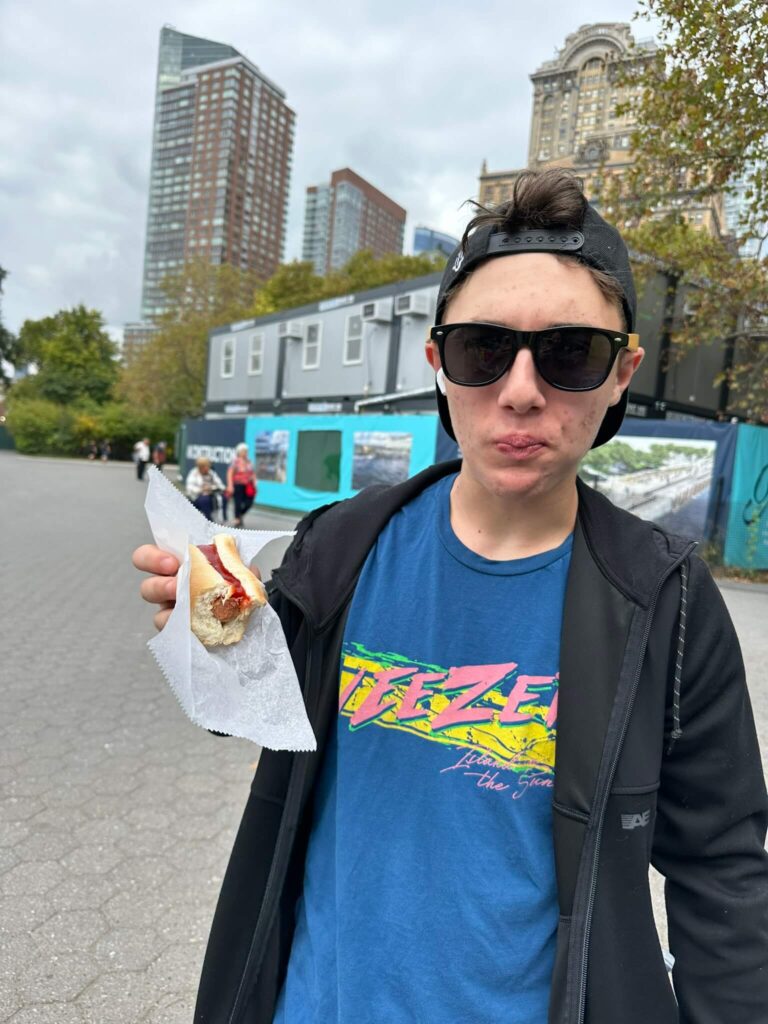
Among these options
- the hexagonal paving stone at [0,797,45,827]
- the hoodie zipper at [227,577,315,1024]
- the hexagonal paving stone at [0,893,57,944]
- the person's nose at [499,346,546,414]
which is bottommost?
the hexagonal paving stone at [0,893,57,944]

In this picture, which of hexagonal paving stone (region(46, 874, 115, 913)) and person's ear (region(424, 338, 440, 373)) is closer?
person's ear (region(424, 338, 440, 373))

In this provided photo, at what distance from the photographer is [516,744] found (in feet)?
3.80

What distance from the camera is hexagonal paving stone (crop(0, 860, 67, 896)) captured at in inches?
116

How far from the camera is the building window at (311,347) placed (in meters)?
25.3

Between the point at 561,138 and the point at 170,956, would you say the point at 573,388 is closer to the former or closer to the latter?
the point at 170,956

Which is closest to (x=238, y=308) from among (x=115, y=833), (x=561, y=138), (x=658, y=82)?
(x=658, y=82)

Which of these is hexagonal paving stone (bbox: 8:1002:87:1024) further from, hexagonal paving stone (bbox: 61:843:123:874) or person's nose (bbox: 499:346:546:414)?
person's nose (bbox: 499:346:546:414)

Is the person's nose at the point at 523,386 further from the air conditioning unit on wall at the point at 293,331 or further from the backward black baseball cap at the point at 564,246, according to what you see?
the air conditioning unit on wall at the point at 293,331

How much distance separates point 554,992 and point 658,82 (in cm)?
1286

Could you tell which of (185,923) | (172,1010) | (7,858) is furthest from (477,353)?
(7,858)

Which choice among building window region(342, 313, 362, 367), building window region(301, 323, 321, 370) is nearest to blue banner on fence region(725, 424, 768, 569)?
building window region(342, 313, 362, 367)

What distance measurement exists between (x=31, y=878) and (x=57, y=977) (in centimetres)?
65

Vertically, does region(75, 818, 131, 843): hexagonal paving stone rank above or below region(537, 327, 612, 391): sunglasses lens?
below

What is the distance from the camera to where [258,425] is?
21078 millimetres
